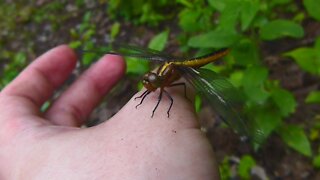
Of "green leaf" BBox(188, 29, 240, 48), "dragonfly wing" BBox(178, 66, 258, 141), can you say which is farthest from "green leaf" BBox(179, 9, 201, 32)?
"dragonfly wing" BBox(178, 66, 258, 141)

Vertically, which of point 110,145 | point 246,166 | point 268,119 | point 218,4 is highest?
point 218,4

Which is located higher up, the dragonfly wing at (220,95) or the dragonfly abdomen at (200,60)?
the dragonfly abdomen at (200,60)

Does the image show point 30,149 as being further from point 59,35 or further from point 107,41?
point 59,35

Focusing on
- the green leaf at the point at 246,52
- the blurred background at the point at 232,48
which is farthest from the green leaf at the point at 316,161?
the green leaf at the point at 246,52

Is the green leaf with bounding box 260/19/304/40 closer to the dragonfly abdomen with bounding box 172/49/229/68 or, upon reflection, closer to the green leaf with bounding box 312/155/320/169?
the dragonfly abdomen with bounding box 172/49/229/68

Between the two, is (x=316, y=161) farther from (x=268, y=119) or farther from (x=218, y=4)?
(x=218, y=4)

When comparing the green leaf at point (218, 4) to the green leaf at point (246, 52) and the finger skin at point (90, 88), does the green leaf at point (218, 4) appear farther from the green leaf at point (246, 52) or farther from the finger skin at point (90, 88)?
the finger skin at point (90, 88)

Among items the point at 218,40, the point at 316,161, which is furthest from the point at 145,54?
the point at 316,161
